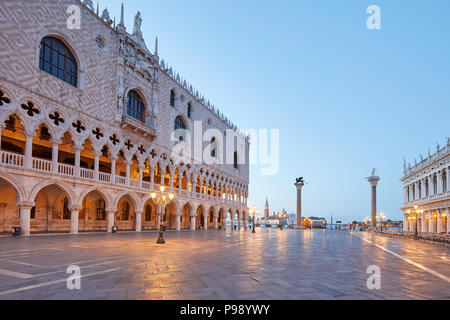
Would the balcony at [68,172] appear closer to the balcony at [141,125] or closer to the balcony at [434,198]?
the balcony at [141,125]

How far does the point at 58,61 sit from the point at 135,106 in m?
8.52

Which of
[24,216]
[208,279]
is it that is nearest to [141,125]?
[24,216]

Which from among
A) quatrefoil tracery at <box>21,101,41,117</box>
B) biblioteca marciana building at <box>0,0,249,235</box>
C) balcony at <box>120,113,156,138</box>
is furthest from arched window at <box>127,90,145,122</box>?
quatrefoil tracery at <box>21,101,41,117</box>

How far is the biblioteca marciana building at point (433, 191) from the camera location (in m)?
35.5

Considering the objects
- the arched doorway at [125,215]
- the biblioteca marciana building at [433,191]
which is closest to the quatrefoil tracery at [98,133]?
the arched doorway at [125,215]

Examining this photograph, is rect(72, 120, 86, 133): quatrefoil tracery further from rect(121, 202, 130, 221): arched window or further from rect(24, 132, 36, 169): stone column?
rect(121, 202, 130, 221): arched window

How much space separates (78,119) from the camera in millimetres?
21656

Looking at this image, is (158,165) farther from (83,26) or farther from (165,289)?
(165,289)

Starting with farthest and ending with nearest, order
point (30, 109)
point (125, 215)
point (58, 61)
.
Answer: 1. point (125, 215)
2. point (58, 61)
3. point (30, 109)

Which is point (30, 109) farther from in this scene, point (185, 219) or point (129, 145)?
point (185, 219)

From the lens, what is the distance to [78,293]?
5336mm

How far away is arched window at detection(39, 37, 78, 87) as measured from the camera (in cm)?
2011
